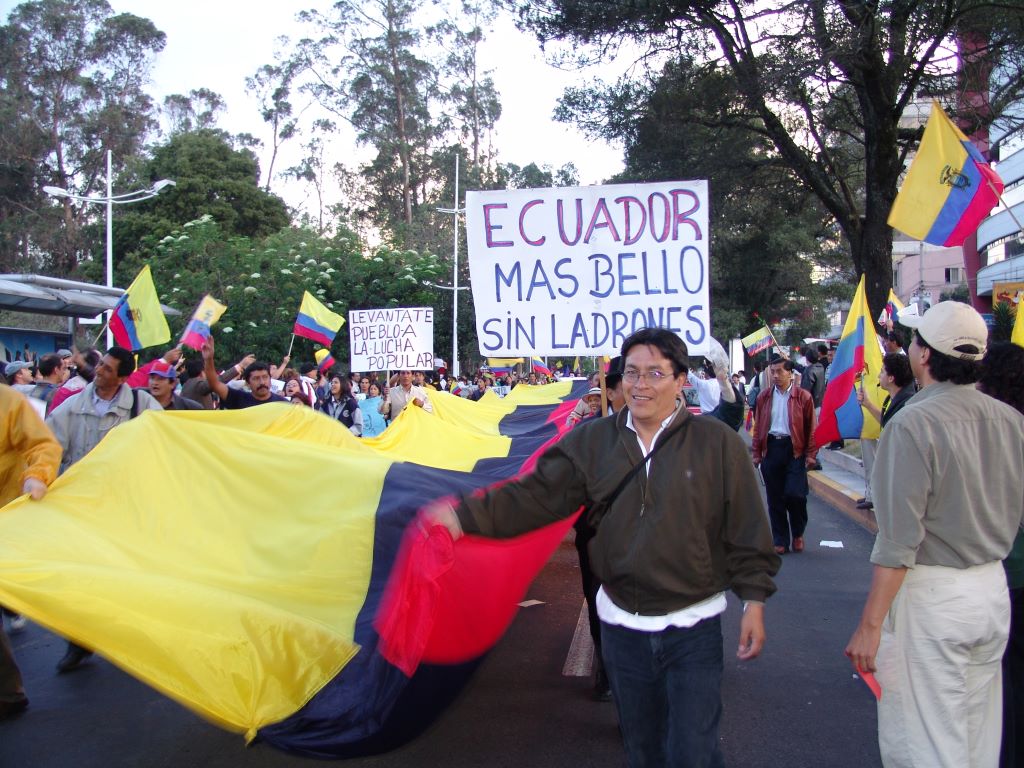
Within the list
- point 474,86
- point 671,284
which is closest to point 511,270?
point 671,284

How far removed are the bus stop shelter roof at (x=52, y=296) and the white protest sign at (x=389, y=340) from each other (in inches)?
167

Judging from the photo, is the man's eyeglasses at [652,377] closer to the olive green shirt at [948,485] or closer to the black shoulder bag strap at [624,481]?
the black shoulder bag strap at [624,481]

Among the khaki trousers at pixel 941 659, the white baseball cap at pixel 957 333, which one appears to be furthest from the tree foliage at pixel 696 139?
the khaki trousers at pixel 941 659

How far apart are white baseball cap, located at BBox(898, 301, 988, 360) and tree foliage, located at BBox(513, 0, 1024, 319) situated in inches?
444

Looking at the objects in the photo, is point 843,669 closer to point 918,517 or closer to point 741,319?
point 918,517

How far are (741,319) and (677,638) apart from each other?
124 ft

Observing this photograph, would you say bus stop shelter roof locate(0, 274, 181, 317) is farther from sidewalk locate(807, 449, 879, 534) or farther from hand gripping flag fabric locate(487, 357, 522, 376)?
hand gripping flag fabric locate(487, 357, 522, 376)

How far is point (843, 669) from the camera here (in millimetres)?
5305

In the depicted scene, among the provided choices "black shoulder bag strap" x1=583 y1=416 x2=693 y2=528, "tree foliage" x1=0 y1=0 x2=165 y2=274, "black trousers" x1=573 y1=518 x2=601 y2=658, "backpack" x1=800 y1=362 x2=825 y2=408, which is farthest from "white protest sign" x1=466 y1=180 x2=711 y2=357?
"tree foliage" x1=0 y1=0 x2=165 y2=274

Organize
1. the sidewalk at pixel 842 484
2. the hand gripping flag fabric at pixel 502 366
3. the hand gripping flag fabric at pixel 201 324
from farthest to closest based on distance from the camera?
the hand gripping flag fabric at pixel 502 366
the sidewalk at pixel 842 484
the hand gripping flag fabric at pixel 201 324

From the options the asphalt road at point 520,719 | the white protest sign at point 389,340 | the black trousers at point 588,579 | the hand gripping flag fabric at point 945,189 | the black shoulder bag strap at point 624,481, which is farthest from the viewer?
the white protest sign at point 389,340

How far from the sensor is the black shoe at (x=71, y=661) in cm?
545

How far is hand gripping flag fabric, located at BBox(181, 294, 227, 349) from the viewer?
7578 millimetres

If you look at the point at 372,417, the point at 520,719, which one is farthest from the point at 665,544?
the point at 372,417
